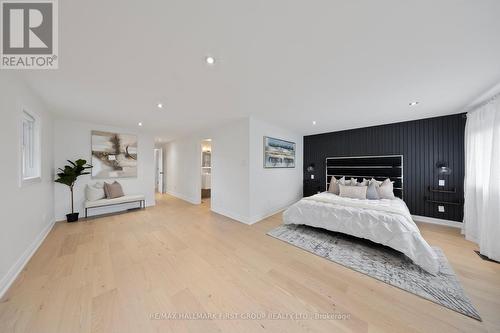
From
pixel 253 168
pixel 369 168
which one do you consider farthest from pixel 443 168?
pixel 253 168

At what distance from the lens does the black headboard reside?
3.98 m

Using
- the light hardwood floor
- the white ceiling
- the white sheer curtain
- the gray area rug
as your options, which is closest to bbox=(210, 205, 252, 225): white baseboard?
the gray area rug

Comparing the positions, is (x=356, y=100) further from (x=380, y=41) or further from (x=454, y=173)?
(x=454, y=173)

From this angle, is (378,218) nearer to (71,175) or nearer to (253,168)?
(253,168)

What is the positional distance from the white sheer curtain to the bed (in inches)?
32.7

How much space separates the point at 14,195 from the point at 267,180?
12.7ft

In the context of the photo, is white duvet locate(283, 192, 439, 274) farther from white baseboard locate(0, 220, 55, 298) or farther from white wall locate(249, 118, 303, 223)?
white baseboard locate(0, 220, 55, 298)

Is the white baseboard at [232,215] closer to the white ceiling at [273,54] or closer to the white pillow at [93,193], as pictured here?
the white ceiling at [273,54]

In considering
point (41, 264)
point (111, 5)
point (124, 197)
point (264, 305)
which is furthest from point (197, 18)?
point (124, 197)

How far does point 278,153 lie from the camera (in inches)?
172

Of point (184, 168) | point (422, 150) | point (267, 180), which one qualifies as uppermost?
point (422, 150)

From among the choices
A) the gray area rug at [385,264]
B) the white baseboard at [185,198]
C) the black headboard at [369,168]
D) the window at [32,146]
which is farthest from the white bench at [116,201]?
the black headboard at [369,168]

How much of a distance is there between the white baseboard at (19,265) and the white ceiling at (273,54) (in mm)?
2229

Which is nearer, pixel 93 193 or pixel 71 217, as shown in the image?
pixel 71 217
